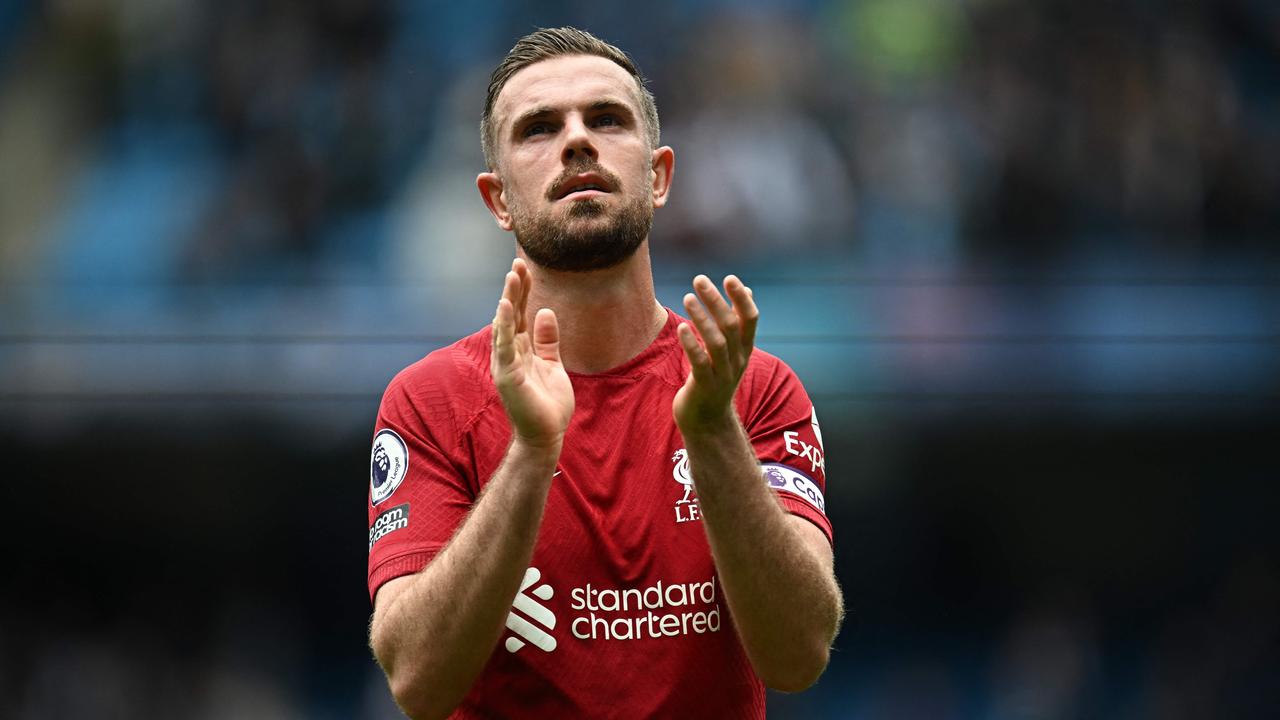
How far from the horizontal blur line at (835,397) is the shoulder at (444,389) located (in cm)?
638

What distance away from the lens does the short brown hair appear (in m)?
4.30

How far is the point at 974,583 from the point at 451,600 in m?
9.63

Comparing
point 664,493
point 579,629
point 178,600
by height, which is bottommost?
point 178,600

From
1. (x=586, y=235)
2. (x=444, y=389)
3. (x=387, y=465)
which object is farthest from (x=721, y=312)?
(x=387, y=465)

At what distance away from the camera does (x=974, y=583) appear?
1248 centimetres

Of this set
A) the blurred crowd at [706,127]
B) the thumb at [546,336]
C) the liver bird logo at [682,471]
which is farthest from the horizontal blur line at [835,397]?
the thumb at [546,336]

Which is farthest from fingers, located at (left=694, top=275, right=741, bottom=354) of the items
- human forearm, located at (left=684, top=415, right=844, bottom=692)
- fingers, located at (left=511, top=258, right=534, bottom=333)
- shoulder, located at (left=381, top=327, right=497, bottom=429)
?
shoulder, located at (left=381, top=327, right=497, bottom=429)

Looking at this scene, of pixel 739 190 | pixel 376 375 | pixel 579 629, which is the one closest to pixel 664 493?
pixel 579 629

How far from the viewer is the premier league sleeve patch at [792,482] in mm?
3953

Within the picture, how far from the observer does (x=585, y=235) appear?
3938 mm

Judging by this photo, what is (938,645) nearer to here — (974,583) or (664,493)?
(974,583)

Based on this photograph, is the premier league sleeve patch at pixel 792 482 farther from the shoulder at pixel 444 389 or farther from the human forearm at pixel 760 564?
the shoulder at pixel 444 389

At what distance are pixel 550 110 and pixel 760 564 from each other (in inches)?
54.9

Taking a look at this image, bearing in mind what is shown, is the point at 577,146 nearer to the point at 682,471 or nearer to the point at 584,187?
the point at 584,187
